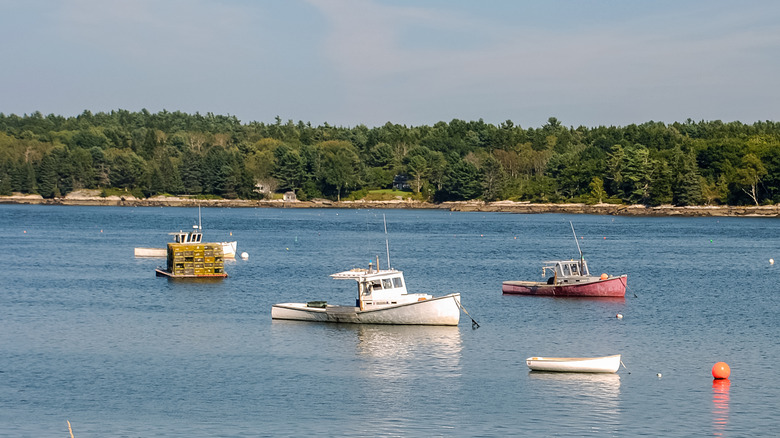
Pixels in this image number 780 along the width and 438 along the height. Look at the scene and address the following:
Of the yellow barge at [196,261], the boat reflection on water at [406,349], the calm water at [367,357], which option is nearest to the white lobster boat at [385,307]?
the boat reflection on water at [406,349]

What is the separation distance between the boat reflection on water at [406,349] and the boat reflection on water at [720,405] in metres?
11.0

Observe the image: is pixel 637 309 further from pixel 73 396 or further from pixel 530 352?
pixel 73 396

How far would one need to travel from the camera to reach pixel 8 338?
51625mm

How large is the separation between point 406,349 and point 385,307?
237 inches

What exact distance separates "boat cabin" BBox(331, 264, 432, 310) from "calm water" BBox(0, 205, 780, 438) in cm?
180

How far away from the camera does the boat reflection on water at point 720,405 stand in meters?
34.5

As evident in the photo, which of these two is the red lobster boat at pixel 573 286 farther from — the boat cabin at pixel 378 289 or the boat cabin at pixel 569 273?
the boat cabin at pixel 378 289

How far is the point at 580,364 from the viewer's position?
42812 mm

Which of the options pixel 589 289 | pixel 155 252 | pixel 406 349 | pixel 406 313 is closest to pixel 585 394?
pixel 406 349

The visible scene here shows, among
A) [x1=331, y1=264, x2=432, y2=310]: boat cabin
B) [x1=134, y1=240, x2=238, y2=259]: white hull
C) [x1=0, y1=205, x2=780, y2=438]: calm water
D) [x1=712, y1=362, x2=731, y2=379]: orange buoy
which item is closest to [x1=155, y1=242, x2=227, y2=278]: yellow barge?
[x1=0, y1=205, x2=780, y2=438]: calm water

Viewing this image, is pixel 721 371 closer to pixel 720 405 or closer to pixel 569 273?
pixel 720 405

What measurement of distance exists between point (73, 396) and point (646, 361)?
26.1 m

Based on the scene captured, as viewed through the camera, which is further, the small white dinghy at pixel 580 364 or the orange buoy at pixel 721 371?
the small white dinghy at pixel 580 364

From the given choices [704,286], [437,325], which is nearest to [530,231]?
[704,286]
